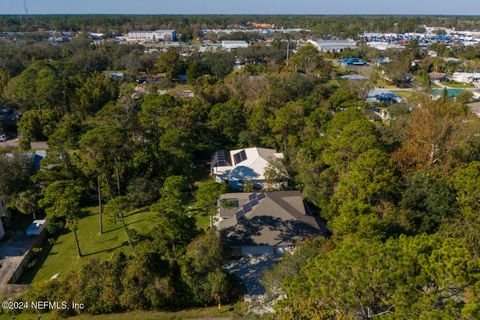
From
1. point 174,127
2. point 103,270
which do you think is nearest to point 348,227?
point 103,270

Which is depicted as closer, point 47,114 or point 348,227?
point 348,227

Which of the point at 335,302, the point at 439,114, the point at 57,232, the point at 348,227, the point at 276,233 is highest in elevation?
the point at 439,114

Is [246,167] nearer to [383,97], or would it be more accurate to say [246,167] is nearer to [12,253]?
[12,253]

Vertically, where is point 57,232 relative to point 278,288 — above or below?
below

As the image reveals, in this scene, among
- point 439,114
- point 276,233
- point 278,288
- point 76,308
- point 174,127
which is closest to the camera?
point 278,288

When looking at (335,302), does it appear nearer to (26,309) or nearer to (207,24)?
(26,309)

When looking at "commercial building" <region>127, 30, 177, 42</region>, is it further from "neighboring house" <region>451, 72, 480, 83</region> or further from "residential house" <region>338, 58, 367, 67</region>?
"neighboring house" <region>451, 72, 480, 83</region>

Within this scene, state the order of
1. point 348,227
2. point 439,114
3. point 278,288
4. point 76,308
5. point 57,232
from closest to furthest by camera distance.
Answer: point 278,288 → point 76,308 → point 348,227 → point 57,232 → point 439,114

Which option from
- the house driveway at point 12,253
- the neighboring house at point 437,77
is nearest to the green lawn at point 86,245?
the house driveway at point 12,253
